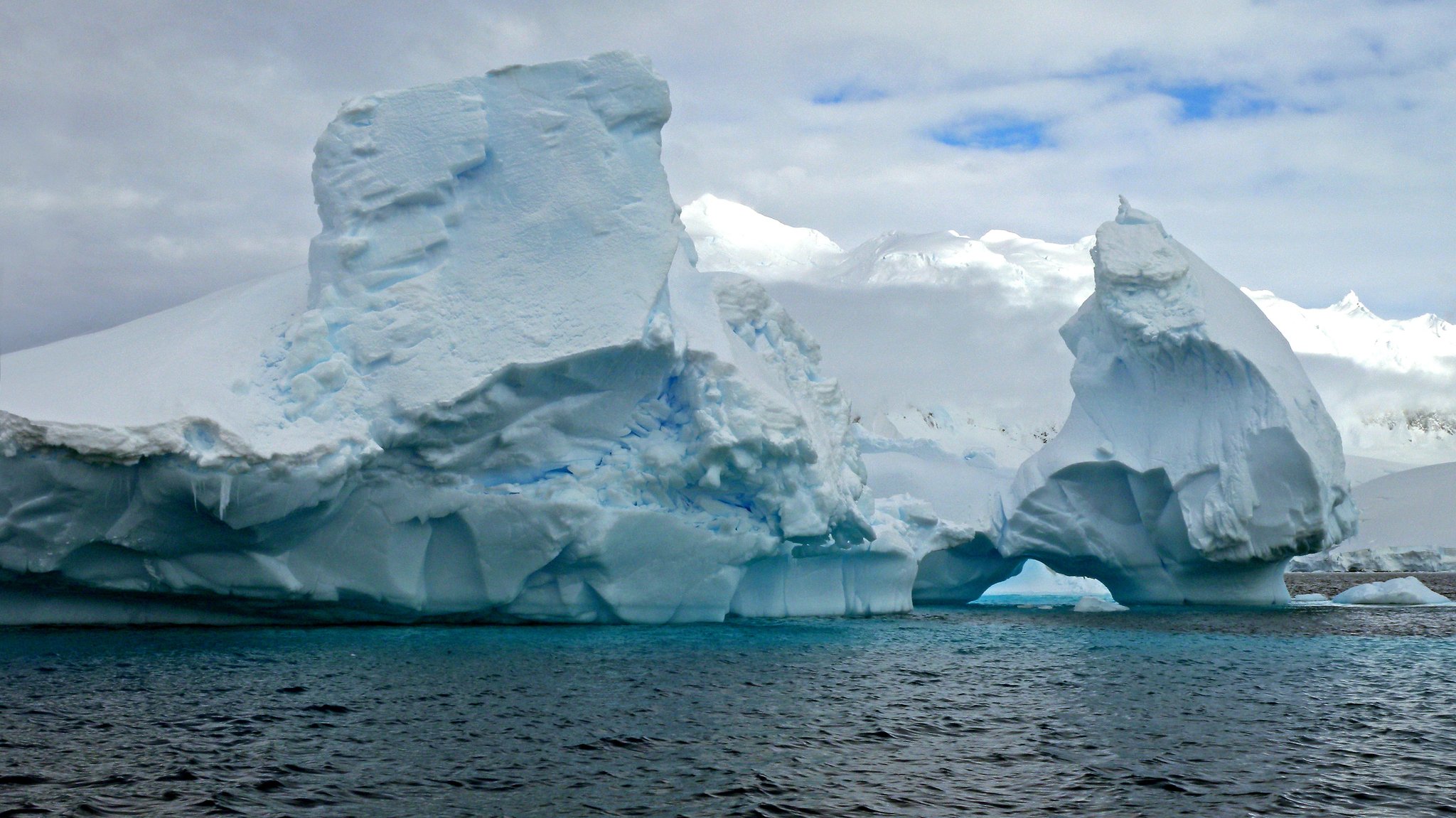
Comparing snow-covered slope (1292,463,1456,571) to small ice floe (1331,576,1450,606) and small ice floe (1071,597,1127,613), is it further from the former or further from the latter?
small ice floe (1071,597,1127,613)

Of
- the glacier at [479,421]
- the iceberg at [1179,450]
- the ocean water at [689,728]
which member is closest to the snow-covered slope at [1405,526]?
the iceberg at [1179,450]

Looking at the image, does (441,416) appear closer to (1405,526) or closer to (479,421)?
(479,421)

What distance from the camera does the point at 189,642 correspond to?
13.1m

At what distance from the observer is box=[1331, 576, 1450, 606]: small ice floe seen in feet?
91.1

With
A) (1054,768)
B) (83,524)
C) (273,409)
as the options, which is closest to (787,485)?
(273,409)

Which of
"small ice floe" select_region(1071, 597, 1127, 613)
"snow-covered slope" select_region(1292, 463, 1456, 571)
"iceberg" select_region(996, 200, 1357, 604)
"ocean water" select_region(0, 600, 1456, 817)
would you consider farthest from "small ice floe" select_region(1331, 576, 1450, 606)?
"snow-covered slope" select_region(1292, 463, 1456, 571)

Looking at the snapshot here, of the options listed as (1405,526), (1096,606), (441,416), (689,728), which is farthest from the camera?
(1405,526)

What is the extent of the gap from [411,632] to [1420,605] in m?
23.4

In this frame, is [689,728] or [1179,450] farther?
[1179,450]

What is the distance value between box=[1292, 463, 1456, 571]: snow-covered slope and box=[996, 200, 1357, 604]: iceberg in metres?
26.0

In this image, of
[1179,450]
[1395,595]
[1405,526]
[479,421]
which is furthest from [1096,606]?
[1405,526]

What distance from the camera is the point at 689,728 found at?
Answer: 8.99 m

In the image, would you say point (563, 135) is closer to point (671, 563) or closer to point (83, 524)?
point (671, 563)

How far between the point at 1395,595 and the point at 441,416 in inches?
Answer: 920
